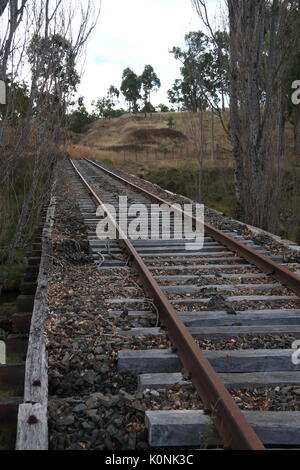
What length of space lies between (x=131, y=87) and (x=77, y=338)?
341 feet

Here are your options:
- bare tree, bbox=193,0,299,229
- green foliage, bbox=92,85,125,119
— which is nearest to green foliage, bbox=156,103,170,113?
green foliage, bbox=92,85,125,119

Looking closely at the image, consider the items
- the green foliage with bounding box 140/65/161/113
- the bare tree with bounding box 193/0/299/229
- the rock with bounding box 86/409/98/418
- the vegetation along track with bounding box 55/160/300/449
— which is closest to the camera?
the vegetation along track with bounding box 55/160/300/449

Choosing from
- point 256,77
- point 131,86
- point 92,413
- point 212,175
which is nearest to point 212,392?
point 92,413

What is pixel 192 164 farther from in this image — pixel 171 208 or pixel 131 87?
pixel 131 87

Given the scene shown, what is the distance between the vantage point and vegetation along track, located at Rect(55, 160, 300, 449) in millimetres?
2766

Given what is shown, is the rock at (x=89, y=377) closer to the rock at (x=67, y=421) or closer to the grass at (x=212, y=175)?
the rock at (x=67, y=421)

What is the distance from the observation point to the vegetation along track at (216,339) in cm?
277

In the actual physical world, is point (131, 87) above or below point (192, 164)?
above

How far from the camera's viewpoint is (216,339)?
4152 millimetres

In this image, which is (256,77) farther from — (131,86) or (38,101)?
(131,86)

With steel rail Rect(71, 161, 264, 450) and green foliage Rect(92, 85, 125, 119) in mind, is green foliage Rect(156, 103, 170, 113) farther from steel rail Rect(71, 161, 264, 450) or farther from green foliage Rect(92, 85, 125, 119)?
steel rail Rect(71, 161, 264, 450)

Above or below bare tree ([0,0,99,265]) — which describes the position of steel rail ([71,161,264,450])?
below

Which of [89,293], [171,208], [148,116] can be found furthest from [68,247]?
[148,116]

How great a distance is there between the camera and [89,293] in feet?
17.3
